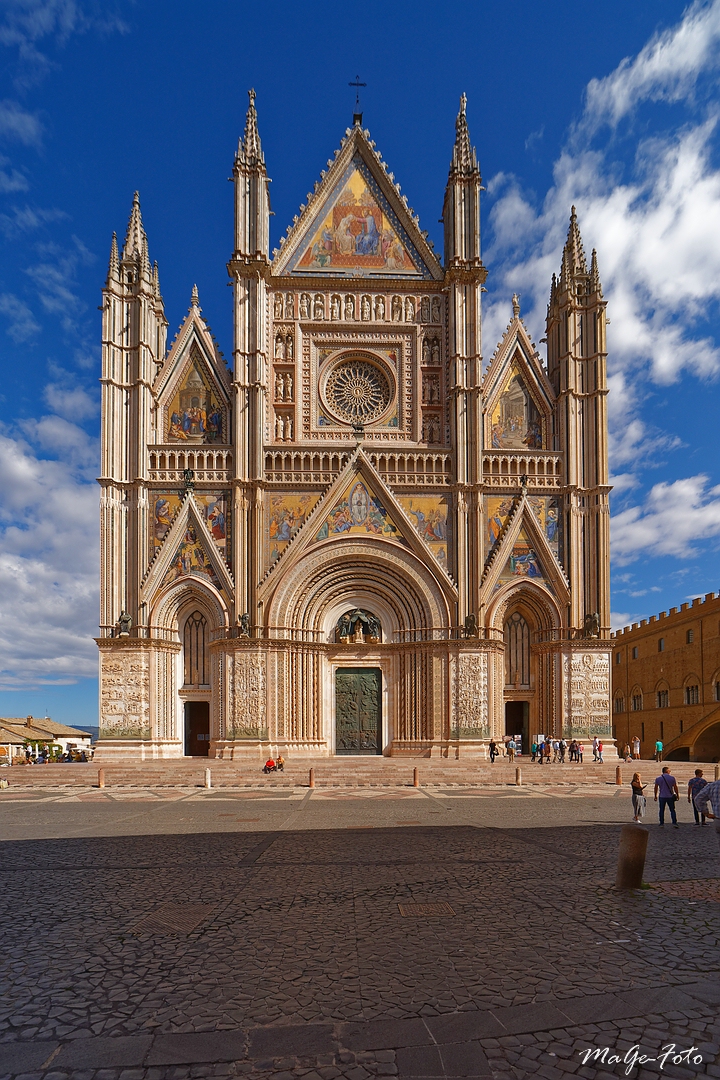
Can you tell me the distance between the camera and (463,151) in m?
36.4

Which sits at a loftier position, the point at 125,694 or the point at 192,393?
the point at 192,393

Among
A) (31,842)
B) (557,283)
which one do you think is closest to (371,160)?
(557,283)

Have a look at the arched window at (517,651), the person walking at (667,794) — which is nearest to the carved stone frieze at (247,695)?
the arched window at (517,651)

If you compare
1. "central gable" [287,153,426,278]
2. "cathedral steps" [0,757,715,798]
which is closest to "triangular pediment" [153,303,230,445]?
"central gable" [287,153,426,278]

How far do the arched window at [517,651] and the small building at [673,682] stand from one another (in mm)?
8609

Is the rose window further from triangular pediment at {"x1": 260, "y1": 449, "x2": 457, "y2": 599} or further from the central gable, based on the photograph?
the central gable

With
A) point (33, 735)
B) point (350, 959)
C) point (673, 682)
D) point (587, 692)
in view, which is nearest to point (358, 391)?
point (587, 692)

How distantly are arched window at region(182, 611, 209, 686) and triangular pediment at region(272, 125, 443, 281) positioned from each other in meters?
16.4

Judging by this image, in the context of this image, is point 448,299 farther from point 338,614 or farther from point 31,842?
point 31,842

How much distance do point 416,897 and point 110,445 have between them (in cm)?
2823

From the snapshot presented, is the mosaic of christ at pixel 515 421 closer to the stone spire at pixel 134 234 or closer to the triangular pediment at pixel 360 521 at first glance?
the triangular pediment at pixel 360 521

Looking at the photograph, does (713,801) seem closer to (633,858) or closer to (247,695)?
(633,858)

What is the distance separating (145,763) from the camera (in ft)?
98.8

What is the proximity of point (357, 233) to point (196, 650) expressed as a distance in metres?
20.6
